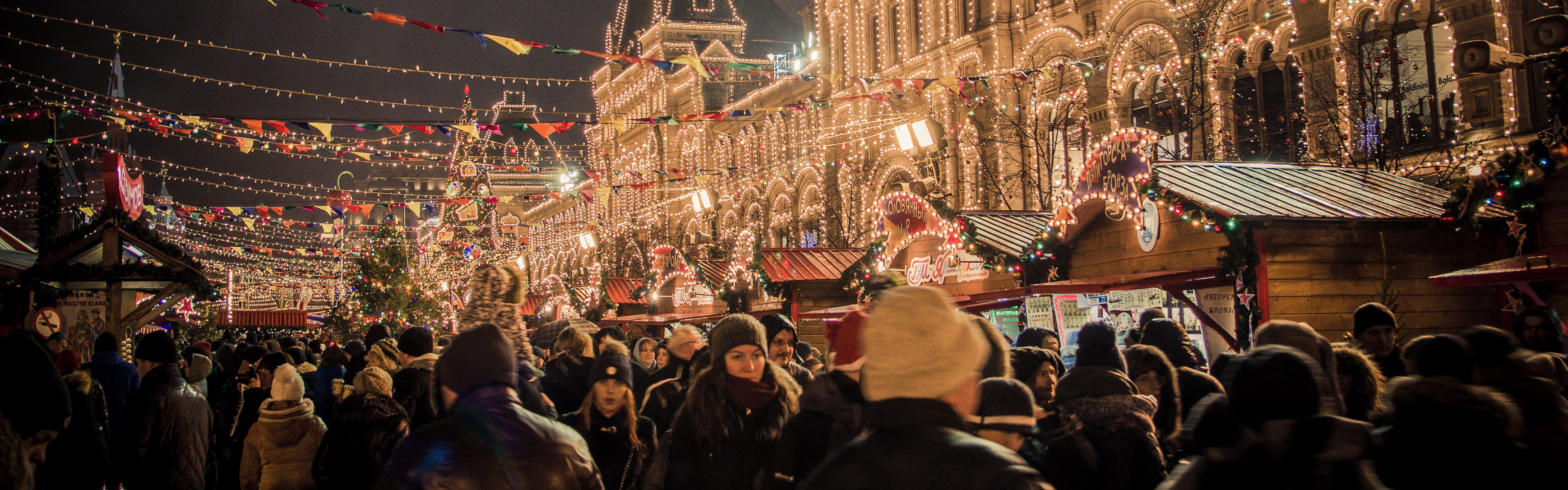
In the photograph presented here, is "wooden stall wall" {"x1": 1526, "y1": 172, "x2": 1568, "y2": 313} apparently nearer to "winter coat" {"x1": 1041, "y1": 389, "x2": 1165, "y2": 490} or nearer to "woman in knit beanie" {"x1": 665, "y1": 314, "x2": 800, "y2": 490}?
"winter coat" {"x1": 1041, "y1": 389, "x2": 1165, "y2": 490}

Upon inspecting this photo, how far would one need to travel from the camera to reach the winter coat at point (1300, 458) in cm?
278

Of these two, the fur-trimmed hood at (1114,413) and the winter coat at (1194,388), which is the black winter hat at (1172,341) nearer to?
the winter coat at (1194,388)

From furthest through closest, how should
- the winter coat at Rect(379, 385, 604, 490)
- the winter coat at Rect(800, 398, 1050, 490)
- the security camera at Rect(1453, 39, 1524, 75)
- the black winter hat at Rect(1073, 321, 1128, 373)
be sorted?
the security camera at Rect(1453, 39, 1524, 75) → the black winter hat at Rect(1073, 321, 1128, 373) → the winter coat at Rect(379, 385, 604, 490) → the winter coat at Rect(800, 398, 1050, 490)

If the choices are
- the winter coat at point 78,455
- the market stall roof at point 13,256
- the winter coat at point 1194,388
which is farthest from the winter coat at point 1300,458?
the market stall roof at point 13,256

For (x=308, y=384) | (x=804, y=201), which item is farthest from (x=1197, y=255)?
(x=804, y=201)

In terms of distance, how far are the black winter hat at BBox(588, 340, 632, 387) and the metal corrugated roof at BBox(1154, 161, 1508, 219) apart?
673 cm

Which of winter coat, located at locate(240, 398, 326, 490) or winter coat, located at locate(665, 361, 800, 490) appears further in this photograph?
winter coat, located at locate(240, 398, 326, 490)

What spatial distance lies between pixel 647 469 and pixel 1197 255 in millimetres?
7797

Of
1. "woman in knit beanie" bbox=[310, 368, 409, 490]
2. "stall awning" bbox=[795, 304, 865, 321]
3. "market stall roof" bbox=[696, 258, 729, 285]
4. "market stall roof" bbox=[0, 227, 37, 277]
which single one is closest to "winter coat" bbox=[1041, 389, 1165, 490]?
"woman in knit beanie" bbox=[310, 368, 409, 490]

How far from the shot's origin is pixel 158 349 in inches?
262

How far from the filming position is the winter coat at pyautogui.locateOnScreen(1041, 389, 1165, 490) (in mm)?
4316

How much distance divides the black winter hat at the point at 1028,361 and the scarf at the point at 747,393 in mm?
1667

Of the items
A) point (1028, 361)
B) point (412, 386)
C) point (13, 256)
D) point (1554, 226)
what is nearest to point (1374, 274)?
point (1554, 226)

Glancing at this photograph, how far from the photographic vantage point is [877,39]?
29391mm
